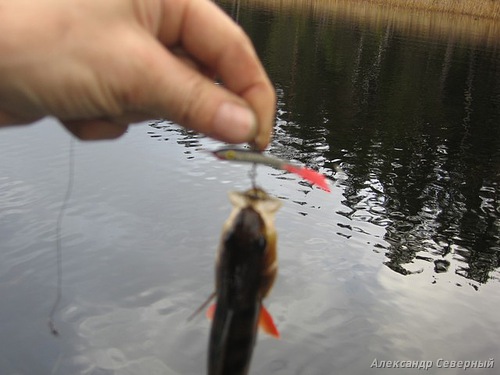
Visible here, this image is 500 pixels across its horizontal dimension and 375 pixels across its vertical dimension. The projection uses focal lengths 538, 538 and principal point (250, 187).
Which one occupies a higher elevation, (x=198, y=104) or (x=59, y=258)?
(x=198, y=104)

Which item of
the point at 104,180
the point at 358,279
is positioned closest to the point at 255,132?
the point at 358,279

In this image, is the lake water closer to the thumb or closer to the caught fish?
the thumb

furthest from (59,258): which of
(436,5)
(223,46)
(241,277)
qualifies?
(436,5)

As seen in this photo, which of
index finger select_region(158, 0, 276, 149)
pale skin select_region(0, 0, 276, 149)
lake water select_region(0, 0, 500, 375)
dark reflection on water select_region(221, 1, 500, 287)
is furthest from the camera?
dark reflection on water select_region(221, 1, 500, 287)

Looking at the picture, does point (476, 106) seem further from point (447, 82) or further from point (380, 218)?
point (380, 218)

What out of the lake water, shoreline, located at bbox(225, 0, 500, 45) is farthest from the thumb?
shoreline, located at bbox(225, 0, 500, 45)

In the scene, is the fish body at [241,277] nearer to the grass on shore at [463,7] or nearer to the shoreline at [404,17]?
the shoreline at [404,17]

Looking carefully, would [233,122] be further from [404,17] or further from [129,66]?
[404,17]
